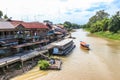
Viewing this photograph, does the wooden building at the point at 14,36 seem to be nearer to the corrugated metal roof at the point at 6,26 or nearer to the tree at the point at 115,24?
the corrugated metal roof at the point at 6,26

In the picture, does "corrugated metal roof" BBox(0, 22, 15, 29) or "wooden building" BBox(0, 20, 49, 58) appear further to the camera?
"corrugated metal roof" BBox(0, 22, 15, 29)

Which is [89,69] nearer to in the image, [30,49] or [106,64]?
[106,64]

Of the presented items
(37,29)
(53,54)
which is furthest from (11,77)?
(37,29)

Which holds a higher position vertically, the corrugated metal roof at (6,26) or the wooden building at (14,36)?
the corrugated metal roof at (6,26)

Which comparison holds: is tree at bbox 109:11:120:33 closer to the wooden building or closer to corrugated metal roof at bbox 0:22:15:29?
the wooden building

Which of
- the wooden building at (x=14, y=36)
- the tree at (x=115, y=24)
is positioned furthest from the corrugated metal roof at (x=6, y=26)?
the tree at (x=115, y=24)

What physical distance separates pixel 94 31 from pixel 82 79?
95149 millimetres

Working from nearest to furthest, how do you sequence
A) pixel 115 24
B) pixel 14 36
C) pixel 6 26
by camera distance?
pixel 6 26 → pixel 14 36 → pixel 115 24

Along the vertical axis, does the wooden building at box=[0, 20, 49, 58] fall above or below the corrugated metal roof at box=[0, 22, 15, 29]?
below

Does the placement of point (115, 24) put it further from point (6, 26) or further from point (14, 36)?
point (6, 26)

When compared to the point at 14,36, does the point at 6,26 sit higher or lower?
higher

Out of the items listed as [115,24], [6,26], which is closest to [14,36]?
[6,26]

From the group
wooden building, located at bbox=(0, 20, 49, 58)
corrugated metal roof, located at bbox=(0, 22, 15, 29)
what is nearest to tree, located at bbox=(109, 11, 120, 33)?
wooden building, located at bbox=(0, 20, 49, 58)

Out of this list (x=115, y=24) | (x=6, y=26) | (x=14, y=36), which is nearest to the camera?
(x=6, y=26)
